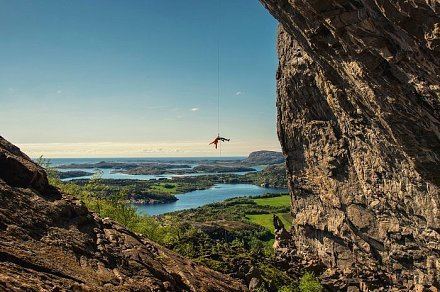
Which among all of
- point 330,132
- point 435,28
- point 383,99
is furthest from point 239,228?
point 435,28

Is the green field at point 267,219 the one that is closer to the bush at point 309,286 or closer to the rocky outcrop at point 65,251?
the bush at point 309,286

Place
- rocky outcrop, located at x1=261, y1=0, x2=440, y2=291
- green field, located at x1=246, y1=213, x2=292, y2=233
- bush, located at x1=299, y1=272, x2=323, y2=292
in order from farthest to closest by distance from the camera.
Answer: green field, located at x1=246, y1=213, x2=292, y2=233 < bush, located at x1=299, y1=272, x2=323, y2=292 < rocky outcrop, located at x1=261, y1=0, x2=440, y2=291

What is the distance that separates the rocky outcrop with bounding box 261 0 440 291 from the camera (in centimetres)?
1909

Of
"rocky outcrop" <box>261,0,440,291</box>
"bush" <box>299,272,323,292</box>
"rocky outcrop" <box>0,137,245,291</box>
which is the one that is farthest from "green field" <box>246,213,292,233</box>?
"rocky outcrop" <box>0,137,245,291</box>

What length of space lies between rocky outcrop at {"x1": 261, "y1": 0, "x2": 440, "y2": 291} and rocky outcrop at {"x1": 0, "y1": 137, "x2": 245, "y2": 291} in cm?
1621

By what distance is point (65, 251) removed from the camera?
1695cm

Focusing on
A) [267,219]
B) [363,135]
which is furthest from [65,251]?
[267,219]

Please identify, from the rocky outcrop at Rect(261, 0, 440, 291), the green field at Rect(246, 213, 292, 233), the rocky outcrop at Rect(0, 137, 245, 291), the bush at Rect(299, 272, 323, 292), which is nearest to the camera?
the rocky outcrop at Rect(0, 137, 245, 291)

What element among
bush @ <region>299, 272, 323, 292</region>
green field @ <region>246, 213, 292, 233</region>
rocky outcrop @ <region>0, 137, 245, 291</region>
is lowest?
green field @ <region>246, 213, 292, 233</region>

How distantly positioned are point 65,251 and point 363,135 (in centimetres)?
3464

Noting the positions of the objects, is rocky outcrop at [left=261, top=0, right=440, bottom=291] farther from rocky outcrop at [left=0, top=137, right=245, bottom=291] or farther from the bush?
rocky outcrop at [left=0, top=137, right=245, bottom=291]

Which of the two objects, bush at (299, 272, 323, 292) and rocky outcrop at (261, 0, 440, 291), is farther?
bush at (299, 272, 323, 292)

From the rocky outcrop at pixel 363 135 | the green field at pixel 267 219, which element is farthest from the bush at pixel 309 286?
the green field at pixel 267 219

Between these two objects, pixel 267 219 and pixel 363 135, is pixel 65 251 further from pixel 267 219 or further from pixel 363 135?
pixel 267 219
